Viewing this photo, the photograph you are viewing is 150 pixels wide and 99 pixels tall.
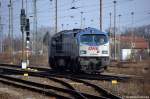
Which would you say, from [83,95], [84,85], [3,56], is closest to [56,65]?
[84,85]

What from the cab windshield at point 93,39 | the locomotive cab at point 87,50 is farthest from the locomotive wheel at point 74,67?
the cab windshield at point 93,39

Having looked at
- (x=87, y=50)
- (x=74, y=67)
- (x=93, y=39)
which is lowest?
(x=74, y=67)

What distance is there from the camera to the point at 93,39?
106 feet

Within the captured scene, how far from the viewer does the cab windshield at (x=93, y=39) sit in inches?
1267

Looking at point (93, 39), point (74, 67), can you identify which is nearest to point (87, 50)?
point (93, 39)

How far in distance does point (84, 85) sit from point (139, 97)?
279 inches

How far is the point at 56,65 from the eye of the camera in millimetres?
36812

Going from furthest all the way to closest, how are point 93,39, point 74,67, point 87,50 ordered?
point 74,67 < point 93,39 < point 87,50

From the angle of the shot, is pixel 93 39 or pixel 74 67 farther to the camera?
pixel 74 67

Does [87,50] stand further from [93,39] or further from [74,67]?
[74,67]

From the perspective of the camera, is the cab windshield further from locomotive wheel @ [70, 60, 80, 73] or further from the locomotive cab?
locomotive wheel @ [70, 60, 80, 73]

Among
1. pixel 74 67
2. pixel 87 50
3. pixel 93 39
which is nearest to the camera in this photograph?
pixel 87 50

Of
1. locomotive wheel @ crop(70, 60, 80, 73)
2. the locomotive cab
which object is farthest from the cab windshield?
locomotive wheel @ crop(70, 60, 80, 73)

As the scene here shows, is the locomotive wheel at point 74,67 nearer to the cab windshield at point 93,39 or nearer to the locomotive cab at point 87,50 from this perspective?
the locomotive cab at point 87,50
